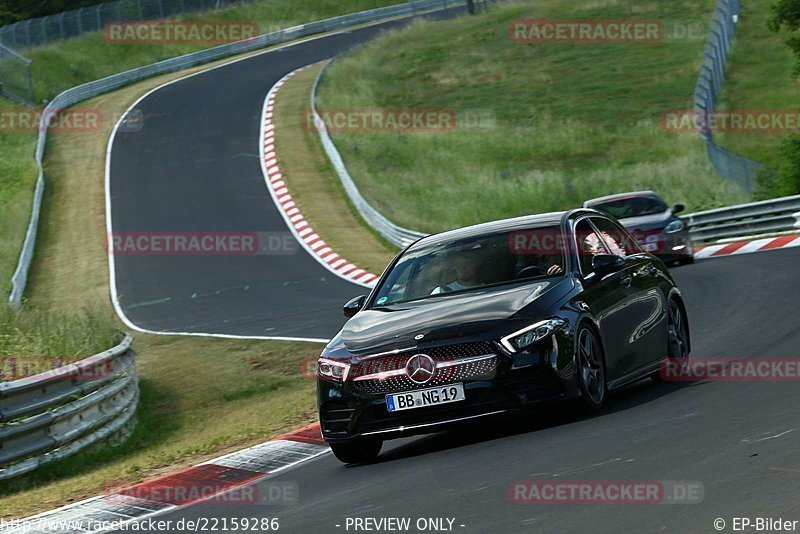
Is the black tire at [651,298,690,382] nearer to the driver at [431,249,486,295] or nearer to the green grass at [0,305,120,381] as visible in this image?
the driver at [431,249,486,295]

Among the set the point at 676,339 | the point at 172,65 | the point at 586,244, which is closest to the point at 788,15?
the point at 676,339

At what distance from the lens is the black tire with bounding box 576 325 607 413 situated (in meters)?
8.66

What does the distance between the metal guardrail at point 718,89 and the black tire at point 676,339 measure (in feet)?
76.3

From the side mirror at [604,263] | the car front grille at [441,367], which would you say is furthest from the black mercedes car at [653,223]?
the car front grille at [441,367]

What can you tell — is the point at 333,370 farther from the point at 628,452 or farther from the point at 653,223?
the point at 653,223

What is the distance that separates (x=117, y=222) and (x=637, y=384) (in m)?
25.5

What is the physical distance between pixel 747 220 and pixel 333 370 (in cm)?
1908

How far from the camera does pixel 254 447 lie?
10.3 meters

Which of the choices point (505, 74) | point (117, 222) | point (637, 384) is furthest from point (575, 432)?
point (505, 74)

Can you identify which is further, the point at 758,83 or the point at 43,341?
the point at 758,83

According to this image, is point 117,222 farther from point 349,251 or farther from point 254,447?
point 254,447

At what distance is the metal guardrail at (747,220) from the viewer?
81.8ft

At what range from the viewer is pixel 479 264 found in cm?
947

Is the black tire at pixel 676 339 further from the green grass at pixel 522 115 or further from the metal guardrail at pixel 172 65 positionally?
the metal guardrail at pixel 172 65
